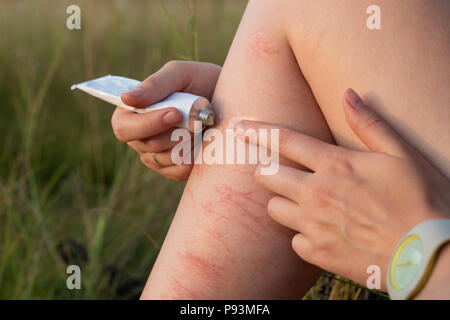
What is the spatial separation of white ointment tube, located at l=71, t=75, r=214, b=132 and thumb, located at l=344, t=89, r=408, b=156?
24 centimetres

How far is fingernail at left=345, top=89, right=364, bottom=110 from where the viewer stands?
690 mm

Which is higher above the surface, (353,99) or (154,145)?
(353,99)

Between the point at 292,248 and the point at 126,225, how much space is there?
1.16 meters

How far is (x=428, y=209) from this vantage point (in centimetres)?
62

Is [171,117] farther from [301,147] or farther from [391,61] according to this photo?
[391,61]

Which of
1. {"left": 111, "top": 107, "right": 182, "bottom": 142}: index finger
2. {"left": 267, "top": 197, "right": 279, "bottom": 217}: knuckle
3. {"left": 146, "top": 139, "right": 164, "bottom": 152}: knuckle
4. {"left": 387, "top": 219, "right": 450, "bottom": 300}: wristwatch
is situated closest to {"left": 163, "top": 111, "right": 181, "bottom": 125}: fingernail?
{"left": 111, "top": 107, "right": 182, "bottom": 142}: index finger

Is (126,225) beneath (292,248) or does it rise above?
beneath

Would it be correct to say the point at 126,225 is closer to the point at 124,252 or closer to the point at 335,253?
the point at 124,252

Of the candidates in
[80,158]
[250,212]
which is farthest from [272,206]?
[80,158]

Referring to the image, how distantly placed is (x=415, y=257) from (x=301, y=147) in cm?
22

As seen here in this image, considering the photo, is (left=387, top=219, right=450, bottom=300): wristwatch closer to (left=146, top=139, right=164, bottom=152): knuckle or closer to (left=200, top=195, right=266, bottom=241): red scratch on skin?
(left=200, top=195, right=266, bottom=241): red scratch on skin

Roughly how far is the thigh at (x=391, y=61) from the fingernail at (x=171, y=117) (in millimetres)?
231

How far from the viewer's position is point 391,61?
0.70 metres

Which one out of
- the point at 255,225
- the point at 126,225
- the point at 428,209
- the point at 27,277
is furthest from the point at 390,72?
the point at 126,225
